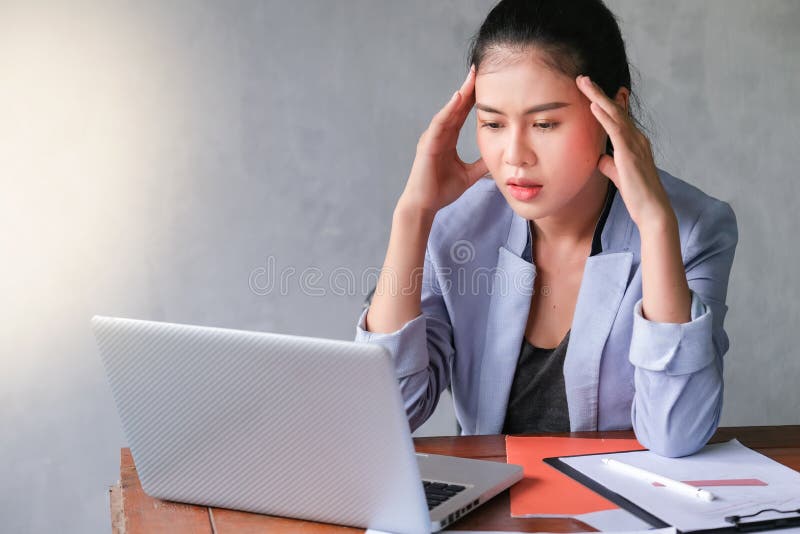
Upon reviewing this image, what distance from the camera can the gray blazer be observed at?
137 cm

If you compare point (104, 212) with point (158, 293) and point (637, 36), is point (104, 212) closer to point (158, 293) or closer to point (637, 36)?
point (158, 293)

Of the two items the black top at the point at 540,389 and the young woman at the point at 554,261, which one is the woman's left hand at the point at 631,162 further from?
the black top at the point at 540,389

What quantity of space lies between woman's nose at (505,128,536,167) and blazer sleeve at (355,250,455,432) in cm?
29

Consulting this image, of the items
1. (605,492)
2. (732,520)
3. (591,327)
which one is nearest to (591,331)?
(591,327)

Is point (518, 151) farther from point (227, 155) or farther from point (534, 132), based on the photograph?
point (227, 155)

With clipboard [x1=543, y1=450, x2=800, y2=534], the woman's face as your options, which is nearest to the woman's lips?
the woman's face

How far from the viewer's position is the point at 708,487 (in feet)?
3.84

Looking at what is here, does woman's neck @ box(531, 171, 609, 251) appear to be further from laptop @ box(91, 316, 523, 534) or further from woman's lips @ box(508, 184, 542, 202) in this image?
laptop @ box(91, 316, 523, 534)

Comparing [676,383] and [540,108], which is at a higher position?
[540,108]

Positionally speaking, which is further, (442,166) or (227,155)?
(227,155)

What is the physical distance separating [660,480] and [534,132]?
58 centimetres

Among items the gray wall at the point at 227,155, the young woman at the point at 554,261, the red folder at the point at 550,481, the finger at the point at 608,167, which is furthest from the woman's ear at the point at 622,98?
the gray wall at the point at 227,155

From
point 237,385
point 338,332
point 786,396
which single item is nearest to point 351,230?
point 338,332

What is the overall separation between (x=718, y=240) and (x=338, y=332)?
5.12 ft
